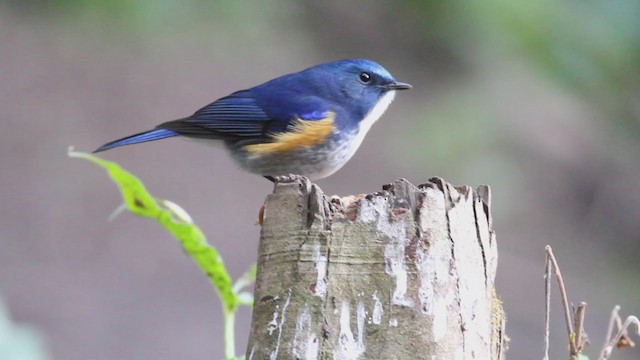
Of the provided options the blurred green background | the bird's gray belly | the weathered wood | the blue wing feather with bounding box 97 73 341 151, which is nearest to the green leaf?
the weathered wood

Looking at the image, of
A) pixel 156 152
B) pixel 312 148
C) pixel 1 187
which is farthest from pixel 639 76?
pixel 1 187

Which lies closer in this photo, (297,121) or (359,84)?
(297,121)

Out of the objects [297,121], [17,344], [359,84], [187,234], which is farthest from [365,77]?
[17,344]

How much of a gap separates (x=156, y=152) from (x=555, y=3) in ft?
10.0

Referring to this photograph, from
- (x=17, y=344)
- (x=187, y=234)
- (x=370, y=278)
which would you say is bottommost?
(x=17, y=344)

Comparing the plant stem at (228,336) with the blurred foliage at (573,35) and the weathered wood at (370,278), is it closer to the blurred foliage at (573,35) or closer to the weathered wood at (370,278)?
the weathered wood at (370,278)

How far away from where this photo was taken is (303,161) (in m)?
3.69

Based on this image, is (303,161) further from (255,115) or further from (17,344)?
(17,344)

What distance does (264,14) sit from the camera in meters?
6.26

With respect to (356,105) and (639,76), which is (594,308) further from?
(356,105)

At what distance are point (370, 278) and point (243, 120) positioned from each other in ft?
6.96

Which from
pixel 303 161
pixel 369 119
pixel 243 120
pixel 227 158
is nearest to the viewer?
pixel 303 161

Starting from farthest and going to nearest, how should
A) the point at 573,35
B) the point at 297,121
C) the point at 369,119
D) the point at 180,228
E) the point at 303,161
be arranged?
the point at 573,35, the point at 369,119, the point at 297,121, the point at 303,161, the point at 180,228

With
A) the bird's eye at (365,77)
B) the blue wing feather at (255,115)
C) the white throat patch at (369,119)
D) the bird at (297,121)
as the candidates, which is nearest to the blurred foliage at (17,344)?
the bird at (297,121)
